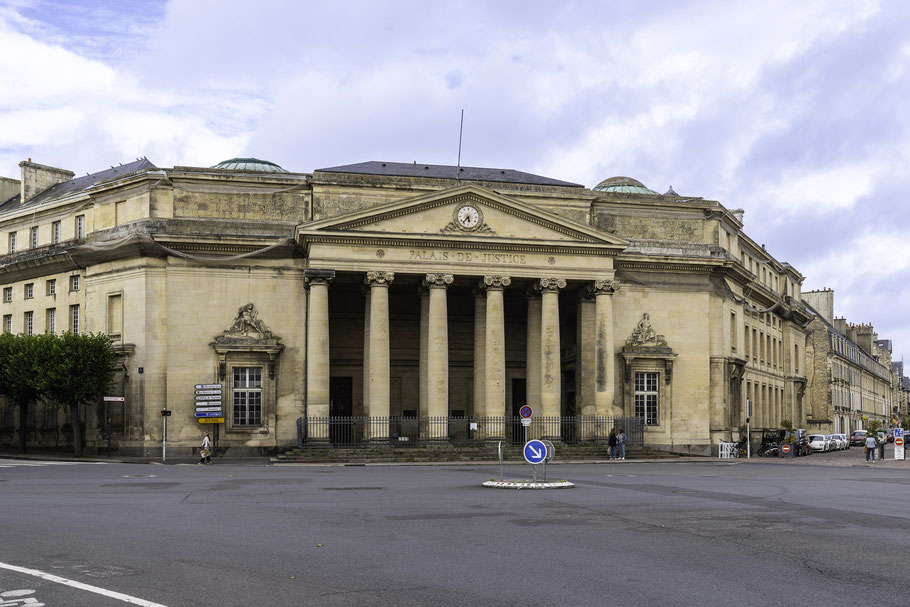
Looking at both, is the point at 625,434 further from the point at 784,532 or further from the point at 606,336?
the point at 784,532

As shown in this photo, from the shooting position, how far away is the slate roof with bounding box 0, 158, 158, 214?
6941cm

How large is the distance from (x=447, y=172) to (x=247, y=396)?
18.5m

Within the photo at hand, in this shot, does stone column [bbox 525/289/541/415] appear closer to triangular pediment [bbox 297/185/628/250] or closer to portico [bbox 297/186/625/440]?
portico [bbox 297/186/625/440]

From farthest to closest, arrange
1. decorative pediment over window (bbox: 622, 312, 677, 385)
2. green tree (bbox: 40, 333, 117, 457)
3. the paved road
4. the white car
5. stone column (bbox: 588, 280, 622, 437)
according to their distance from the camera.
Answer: the white car < decorative pediment over window (bbox: 622, 312, 677, 385) < stone column (bbox: 588, 280, 622, 437) < green tree (bbox: 40, 333, 117, 457) < the paved road

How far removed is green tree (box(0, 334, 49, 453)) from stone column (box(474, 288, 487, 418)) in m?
21.1

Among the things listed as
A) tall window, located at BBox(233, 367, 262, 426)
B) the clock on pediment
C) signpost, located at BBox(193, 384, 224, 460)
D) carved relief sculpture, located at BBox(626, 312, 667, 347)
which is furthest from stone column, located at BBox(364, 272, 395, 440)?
carved relief sculpture, located at BBox(626, 312, 667, 347)

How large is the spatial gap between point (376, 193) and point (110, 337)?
15.3m

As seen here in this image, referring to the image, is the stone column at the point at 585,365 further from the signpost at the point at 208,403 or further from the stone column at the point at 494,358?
the signpost at the point at 208,403

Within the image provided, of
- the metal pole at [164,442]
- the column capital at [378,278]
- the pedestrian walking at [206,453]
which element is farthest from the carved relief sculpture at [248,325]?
the pedestrian walking at [206,453]

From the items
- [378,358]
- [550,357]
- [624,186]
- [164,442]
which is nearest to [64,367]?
[164,442]

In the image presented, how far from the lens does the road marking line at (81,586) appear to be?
1079 centimetres

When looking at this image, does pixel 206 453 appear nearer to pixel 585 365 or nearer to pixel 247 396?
pixel 247 396

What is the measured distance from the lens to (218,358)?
51188 mm

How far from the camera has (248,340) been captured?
51.4 m
